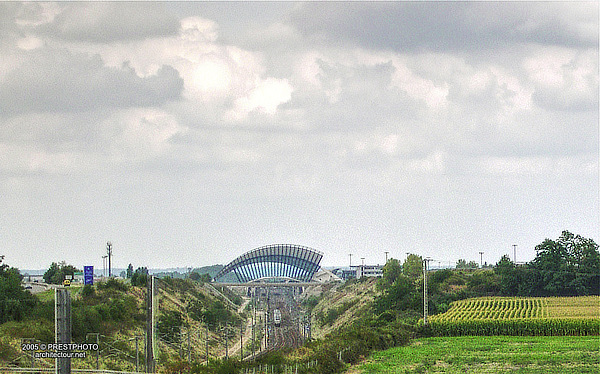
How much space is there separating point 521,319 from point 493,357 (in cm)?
2561

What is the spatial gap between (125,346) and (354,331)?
2135 cm

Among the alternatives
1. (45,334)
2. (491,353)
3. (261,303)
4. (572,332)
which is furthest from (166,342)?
(261,303)

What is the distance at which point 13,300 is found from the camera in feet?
220

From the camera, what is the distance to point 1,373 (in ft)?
168

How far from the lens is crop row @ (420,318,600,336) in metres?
80.1

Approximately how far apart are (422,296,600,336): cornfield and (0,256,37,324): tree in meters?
41.6

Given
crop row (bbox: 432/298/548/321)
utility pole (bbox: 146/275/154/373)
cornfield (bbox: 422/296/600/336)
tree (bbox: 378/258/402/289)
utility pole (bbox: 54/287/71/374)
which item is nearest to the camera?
utility pole (bbox: 54/287/71/374)

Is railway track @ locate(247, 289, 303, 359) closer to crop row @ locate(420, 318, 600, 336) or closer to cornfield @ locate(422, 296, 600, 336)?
crop row @ locate(420, 318, 600, 336)

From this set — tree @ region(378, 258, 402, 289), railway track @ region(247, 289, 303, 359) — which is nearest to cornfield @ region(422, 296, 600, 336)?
railway track @ region(247, 289, 303, 359)

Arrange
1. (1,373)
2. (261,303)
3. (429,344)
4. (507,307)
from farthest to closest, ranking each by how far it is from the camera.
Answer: (261,303) < (507,307) < (429,344) < (1,373)

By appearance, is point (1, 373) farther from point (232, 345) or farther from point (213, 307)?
point (213, 307)

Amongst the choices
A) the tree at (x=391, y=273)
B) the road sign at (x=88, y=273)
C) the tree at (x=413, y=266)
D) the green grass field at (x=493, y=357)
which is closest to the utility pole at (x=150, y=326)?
the green grass field at (x=493, y=357)

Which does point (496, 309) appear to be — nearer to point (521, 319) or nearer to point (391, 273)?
point (521, 319)

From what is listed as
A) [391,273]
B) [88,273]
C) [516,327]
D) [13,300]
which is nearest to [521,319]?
[516,327]
